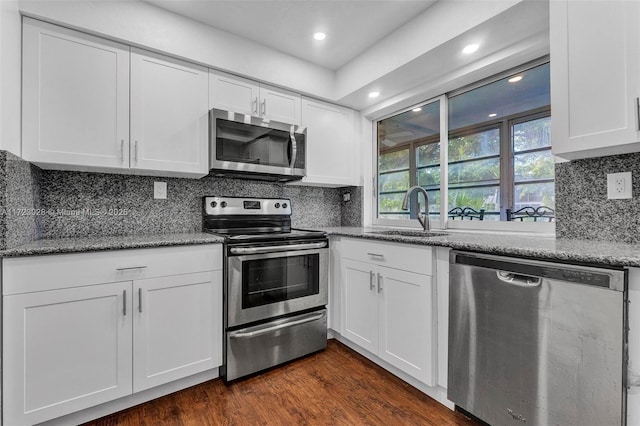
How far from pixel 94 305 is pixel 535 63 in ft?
9.39

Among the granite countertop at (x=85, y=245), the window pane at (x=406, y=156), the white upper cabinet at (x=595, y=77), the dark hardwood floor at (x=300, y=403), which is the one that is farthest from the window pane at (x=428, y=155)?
the granite countertop at (x=85, y=245)

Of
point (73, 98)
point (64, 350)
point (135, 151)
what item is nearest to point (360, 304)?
point (64, 350)

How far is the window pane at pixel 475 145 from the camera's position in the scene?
2.10m

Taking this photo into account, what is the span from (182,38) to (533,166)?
2425 mm

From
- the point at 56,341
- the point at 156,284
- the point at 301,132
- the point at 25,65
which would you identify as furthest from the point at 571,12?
the point at 56,341

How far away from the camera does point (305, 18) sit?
1994 mm

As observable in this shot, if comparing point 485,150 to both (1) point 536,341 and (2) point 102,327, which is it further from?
(2) point 102,327

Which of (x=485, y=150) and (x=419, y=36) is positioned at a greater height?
(x=419, y=36)

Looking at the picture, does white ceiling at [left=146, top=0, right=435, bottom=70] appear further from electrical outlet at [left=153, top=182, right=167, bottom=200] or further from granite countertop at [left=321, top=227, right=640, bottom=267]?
granite countertop at [left=321, top=227, right=640, bottom=267]

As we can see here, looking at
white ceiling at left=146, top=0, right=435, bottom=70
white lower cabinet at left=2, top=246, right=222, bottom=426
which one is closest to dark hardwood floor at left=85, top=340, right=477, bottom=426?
white lower cabinet at left=2, top=246, right=222, bottom=426

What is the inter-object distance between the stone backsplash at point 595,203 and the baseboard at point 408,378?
1.10 meters

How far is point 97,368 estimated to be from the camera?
1500mm

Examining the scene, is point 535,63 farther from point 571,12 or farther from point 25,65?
point 25,65

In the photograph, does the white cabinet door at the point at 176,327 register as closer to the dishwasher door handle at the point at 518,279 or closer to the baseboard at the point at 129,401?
the baseboard at the point at 129,401
